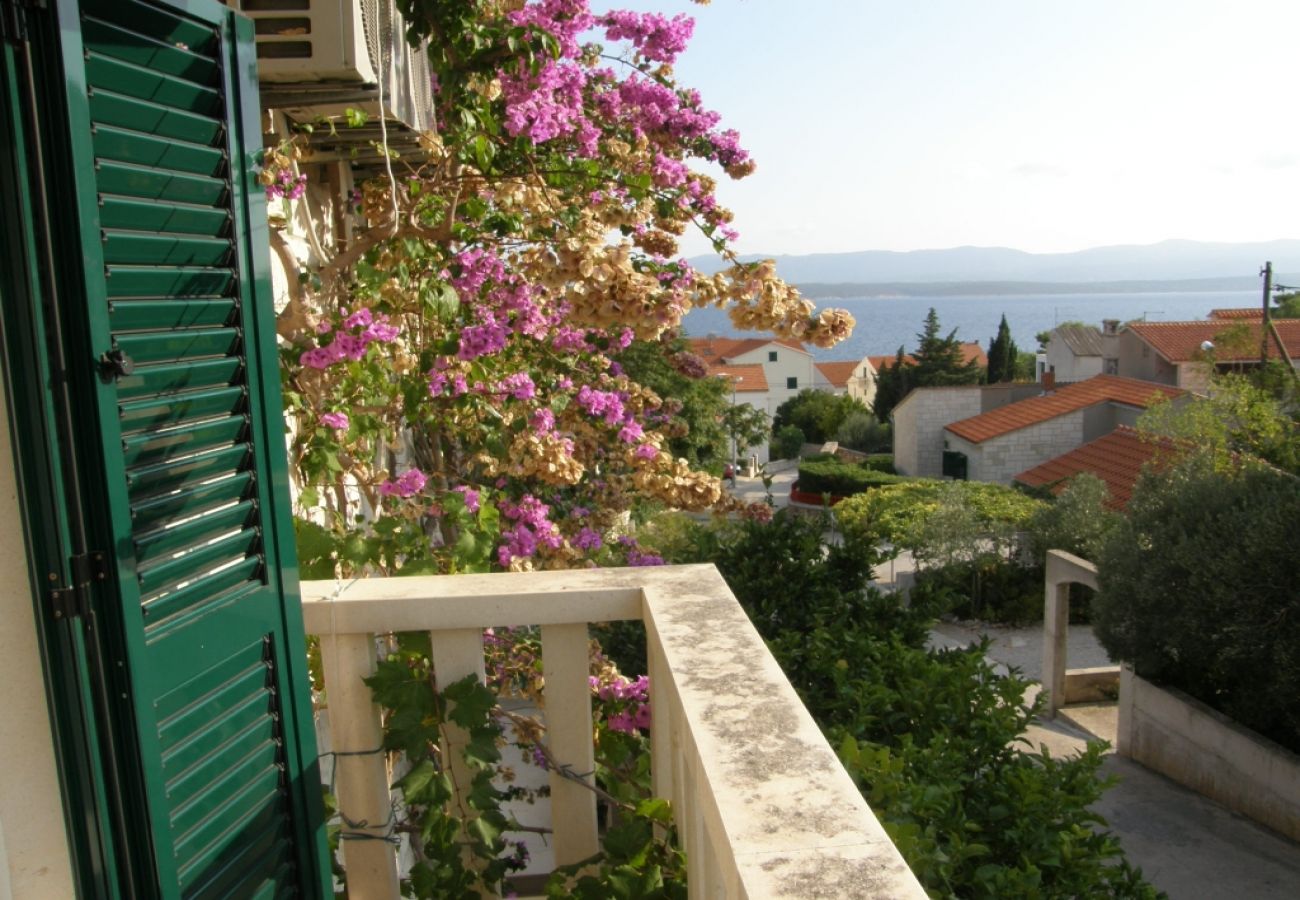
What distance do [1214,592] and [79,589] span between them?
1089 cm

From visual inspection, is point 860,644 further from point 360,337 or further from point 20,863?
point 20,863

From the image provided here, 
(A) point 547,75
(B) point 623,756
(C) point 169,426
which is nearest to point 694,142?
(A) point 547,75

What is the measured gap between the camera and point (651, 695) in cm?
204

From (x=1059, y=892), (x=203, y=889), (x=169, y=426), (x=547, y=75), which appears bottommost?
(x=1059, y=892)

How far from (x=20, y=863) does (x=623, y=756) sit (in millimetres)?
1142

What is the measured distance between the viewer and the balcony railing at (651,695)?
1272 mm

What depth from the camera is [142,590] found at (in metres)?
1.28

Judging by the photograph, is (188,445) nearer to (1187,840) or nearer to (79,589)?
(79,589)

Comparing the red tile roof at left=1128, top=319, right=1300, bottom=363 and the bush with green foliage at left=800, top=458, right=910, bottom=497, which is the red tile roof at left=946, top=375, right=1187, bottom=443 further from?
the red tile roof at left=1128, top=319, right=1300, bottom=363

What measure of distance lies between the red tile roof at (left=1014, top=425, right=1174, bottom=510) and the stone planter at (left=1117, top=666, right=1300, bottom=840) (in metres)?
10.6

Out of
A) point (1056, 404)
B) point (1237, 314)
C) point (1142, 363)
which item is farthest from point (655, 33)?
point (1237, 314)

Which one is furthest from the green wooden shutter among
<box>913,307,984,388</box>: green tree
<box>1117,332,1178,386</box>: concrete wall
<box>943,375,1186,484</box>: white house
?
<box>913,307,984,388</box>: green tree

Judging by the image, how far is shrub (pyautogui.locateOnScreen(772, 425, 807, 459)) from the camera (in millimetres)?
51875

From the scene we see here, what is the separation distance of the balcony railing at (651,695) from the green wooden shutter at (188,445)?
30cm
